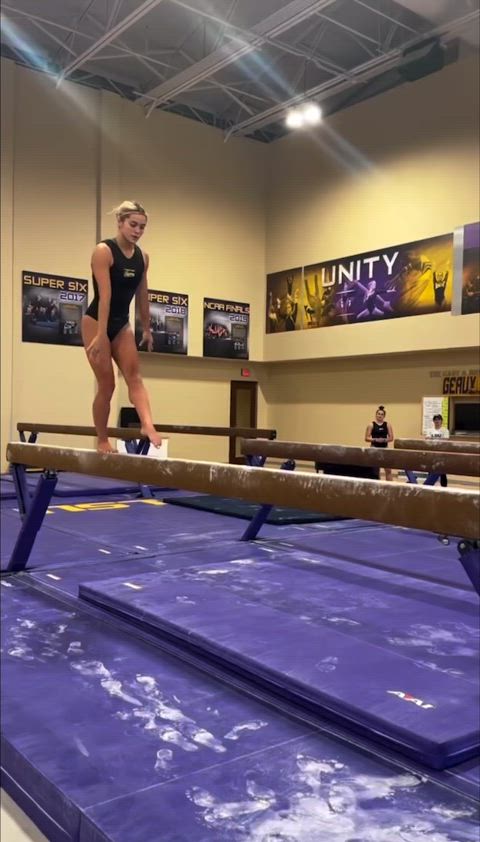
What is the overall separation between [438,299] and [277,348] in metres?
3.97

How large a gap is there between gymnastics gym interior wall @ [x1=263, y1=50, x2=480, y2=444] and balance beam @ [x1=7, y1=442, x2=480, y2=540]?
8.38 meters

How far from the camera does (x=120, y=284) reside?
2.27 m

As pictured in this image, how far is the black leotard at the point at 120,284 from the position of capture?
2246 mm

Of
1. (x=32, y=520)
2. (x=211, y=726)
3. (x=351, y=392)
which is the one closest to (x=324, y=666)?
(x=211, y=726)

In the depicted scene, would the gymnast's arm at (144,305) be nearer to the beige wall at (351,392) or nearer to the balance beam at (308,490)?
the balance beam at (308,490)

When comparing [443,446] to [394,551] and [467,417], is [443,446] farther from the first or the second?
[467,417]

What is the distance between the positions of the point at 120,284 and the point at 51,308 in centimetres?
980

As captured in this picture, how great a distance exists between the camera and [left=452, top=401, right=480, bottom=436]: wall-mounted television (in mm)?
10576

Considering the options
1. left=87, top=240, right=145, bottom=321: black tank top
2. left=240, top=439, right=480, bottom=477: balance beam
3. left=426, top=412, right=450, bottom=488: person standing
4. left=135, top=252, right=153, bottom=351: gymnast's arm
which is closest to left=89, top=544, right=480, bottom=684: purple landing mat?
left=240, top=439, right=480, bottom=477: balance beam

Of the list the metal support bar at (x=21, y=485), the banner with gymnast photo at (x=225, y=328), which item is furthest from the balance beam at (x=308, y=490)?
the banner with gymnast photo at (x=225, y=328)

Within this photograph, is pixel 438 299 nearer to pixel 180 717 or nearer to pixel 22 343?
pixel 22 343

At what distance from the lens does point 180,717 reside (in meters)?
2.35

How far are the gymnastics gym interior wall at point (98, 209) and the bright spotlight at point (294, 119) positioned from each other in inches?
40.2

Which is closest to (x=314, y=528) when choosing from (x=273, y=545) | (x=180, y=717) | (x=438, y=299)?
(x=273, y=545)
